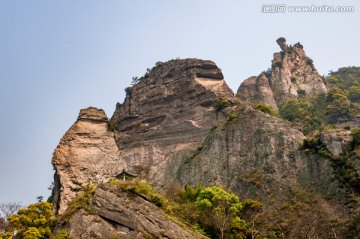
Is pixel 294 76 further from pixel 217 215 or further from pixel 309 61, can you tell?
pixel 217 215

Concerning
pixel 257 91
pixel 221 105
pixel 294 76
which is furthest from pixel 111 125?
pixel 294 76

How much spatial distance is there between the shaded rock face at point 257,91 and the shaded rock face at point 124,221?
49.1 meters

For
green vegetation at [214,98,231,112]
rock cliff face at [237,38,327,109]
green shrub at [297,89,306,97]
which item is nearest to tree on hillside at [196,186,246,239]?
green vegetation at [214,98,231,112]

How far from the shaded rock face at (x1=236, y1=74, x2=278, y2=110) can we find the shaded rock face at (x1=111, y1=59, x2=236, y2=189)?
14685mm

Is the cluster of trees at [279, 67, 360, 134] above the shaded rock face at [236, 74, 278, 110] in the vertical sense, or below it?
below

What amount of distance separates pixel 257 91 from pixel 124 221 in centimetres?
5616

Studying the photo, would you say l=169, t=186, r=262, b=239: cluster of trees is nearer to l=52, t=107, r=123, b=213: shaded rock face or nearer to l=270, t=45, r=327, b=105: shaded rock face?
l=52, t=107, r=123, b=213: shaded rock face

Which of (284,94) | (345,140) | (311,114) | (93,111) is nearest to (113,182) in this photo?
(345,140)

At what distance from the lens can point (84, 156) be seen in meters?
56.4

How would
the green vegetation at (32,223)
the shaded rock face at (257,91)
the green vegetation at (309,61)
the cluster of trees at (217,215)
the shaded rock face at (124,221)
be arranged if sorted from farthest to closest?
the green vegetation at (309,61)
the shaded rock face at (257,91)
the cluster of trees at (217,215)
the green vegetation at (32,223)
the shaded rock face at (124,221)

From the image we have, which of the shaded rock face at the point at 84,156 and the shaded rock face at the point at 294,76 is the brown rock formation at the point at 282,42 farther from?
the shaded rock face at the point at 84,156

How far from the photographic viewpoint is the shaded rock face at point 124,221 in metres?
28.4

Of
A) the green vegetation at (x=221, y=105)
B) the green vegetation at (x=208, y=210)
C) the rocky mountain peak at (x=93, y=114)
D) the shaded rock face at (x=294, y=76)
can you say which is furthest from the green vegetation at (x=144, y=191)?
the shaded rock face at (x=294, y=76)

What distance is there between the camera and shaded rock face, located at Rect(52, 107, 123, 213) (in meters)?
52.2
